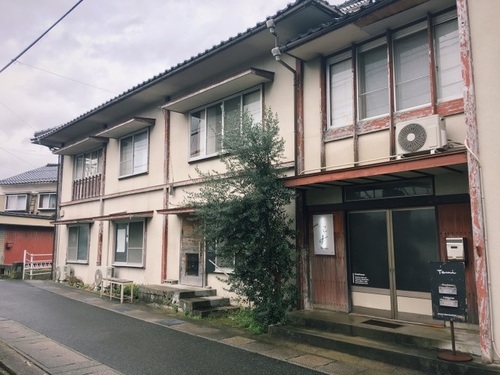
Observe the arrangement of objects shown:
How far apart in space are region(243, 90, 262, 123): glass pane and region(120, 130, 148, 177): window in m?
5.13

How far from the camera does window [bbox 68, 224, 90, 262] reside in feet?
56.7

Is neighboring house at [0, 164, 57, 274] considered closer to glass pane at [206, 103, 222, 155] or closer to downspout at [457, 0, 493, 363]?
glass pane at [206, 103, 222, 155]

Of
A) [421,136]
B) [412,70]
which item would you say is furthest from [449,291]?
[412,70]

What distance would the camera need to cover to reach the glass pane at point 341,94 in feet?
27.5

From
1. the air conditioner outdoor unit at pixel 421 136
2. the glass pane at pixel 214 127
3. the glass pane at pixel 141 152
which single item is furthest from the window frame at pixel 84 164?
the air conditioner outdoor unit at pixel 421 136

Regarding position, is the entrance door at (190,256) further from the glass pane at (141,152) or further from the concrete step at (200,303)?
the glass pane at (141,152)

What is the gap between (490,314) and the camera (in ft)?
17.5

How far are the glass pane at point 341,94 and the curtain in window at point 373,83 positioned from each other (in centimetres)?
25

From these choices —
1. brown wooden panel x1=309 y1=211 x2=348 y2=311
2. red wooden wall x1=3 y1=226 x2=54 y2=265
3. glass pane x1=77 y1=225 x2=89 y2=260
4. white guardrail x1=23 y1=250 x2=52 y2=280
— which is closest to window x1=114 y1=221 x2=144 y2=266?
glass pane x1=77 y1=225 x2=89 y2=260

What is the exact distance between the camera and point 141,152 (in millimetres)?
14625

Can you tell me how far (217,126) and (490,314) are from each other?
8251 millimetres

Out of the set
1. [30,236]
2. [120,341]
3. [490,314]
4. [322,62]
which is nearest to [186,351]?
[120,341]

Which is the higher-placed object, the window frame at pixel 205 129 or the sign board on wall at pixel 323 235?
the window frame at pixel 205 129

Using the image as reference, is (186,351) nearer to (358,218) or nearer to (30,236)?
(358,218)
